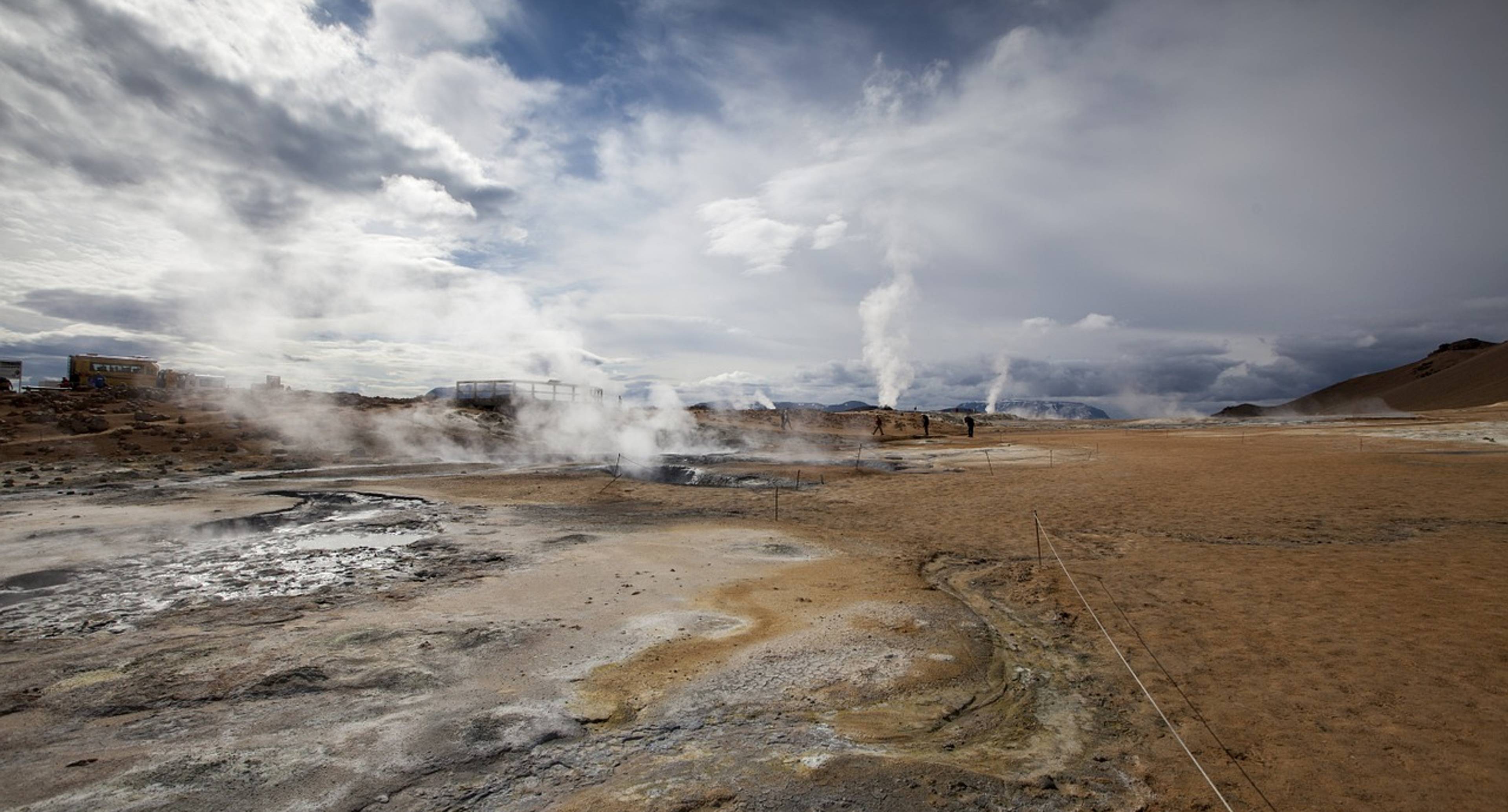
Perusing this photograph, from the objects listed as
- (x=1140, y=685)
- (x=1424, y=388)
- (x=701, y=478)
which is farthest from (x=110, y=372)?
(x=1424, y=388)

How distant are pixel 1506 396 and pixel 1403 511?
8171 centimetres

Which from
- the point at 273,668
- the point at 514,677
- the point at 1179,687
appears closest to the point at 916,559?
the point at 1179,687

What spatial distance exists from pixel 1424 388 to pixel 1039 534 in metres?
115

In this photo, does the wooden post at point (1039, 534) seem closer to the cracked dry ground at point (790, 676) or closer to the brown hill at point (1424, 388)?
the cracked dry ground at point (790, 676)

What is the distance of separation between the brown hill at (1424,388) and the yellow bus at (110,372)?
112m

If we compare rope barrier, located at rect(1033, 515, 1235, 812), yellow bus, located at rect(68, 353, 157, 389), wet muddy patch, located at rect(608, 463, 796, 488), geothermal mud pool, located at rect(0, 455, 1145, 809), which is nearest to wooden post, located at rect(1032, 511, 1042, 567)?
rope barrier, located at rect(1033, 515, 1235, 812)

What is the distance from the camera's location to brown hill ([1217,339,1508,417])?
7575cm

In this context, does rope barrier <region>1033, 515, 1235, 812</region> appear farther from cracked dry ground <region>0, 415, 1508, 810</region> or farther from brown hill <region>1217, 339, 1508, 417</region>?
brown hill <region>1217, 339, 1508, 417</region>

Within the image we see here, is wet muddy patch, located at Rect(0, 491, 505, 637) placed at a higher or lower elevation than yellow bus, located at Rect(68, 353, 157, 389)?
lower

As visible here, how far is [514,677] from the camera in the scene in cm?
609

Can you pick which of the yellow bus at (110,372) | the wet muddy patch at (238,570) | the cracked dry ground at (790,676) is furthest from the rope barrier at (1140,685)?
the yellow bus at (110,372)

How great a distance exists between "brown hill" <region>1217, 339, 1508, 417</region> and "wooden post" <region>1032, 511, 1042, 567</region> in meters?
84.4

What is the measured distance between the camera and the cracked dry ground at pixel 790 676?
436 centimetres

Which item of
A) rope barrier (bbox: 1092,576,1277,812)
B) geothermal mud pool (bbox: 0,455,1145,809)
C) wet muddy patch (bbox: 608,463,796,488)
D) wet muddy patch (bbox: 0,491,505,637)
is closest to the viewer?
geothermal mud pool (bbox: 0,455,1145,809)
